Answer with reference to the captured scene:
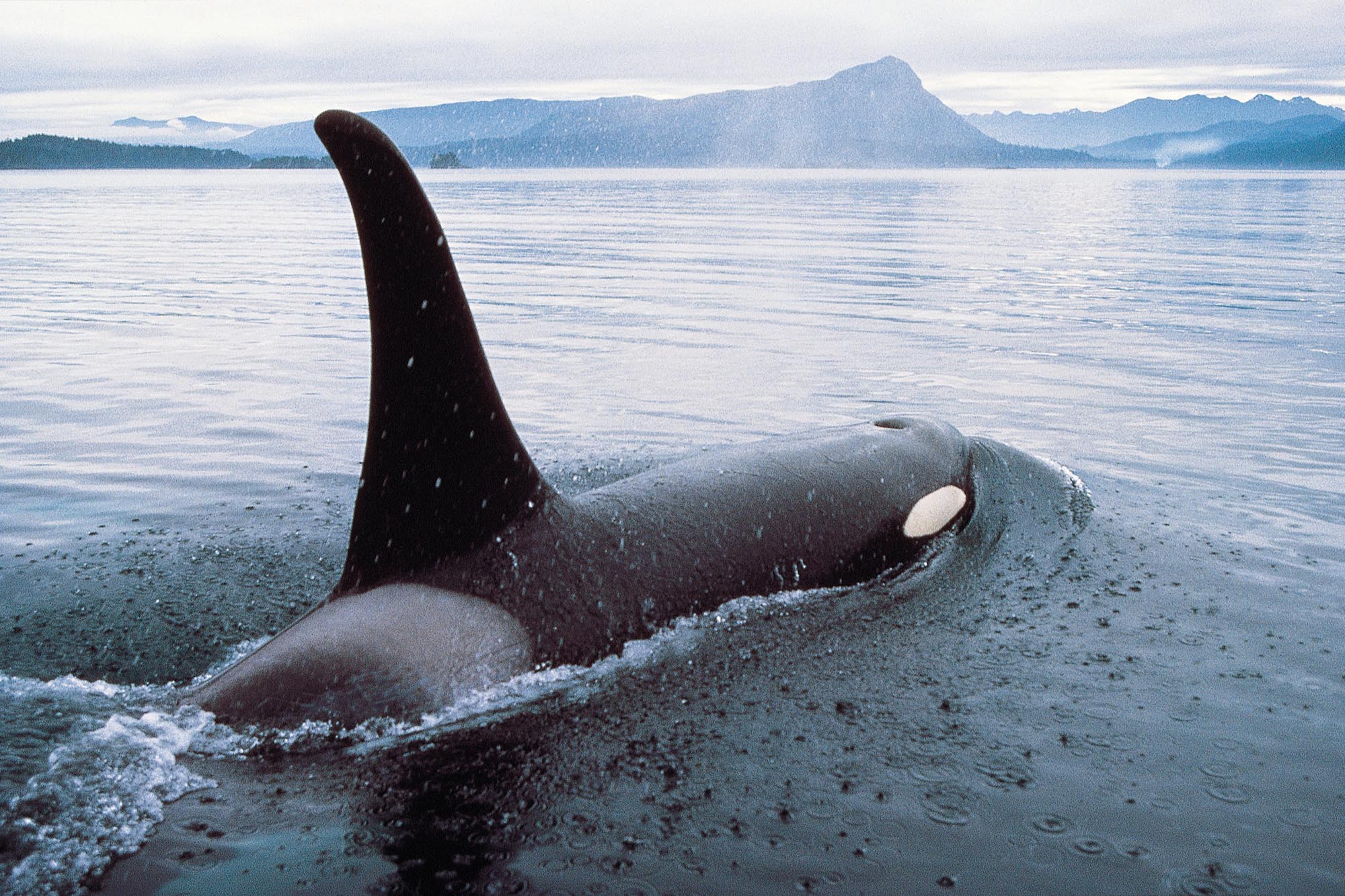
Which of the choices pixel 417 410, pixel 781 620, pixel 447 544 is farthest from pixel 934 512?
pixel 417 410

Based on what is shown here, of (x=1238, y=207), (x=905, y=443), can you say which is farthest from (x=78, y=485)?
(x=1238, y=207)

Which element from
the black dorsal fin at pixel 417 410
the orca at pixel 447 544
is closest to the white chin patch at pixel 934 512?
the orca at pixel 447 544

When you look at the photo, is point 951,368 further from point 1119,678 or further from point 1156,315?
point 1119,678

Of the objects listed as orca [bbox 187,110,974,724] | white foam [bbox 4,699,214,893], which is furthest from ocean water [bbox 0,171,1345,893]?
Answer: orca [bbox 187,110,974,724]

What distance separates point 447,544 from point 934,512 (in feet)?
12.6

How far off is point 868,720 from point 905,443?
296cm

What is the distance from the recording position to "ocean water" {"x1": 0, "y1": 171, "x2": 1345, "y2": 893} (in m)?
4.61

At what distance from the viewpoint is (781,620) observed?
668 centimetres

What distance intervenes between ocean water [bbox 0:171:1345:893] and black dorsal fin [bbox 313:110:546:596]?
883mm

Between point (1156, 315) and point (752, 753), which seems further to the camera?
point (1156, 315)

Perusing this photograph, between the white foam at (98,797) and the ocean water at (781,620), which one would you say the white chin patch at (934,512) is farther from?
the white foam at (98,797)

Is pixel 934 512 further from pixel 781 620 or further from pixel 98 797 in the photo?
pixel 98 797

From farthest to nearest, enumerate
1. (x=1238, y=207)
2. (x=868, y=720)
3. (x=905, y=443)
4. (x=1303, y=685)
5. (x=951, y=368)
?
(x=1238, y=207) < (x=951, y=368) < (x=905, y=443) < (x=1303, y=685) < (x=868, y=720)

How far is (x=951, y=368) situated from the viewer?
1627 centimetres
